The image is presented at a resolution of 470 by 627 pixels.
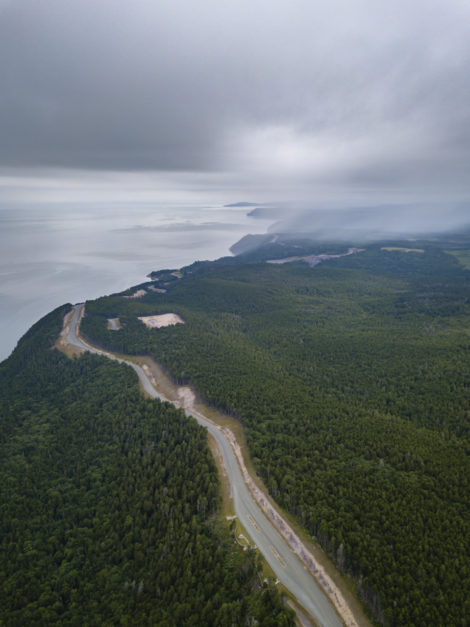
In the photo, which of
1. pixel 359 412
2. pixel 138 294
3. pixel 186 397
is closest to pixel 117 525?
pixel 186 397

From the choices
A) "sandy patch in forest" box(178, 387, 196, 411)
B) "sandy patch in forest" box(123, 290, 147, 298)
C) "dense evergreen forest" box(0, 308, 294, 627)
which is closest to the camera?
"dense evergreen forest" box(0, 308, 294, 627)

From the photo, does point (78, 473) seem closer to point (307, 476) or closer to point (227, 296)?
point (307, 476)

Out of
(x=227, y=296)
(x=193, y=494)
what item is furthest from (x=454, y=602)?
(x=227, y=296)

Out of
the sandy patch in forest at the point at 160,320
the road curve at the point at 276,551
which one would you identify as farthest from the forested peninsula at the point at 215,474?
the sandy patch in forest at the point at 160,320

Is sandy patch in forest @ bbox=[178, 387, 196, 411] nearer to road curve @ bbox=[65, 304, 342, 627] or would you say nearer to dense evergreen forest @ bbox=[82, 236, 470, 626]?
dense evergreen forest @ bbox=[82, 236, 470, 626]

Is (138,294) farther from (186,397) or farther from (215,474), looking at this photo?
(215,474)

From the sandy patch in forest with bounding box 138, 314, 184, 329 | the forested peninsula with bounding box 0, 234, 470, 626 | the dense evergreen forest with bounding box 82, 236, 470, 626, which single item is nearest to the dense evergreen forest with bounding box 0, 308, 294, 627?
the forested peninsula with bounding box 0, 234, 470, 626
